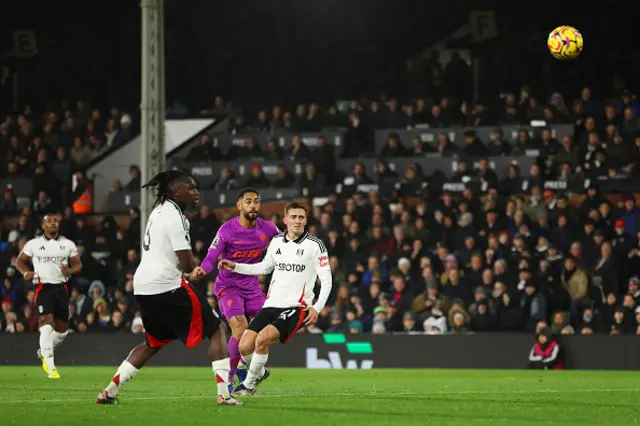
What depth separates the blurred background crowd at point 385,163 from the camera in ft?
71.6

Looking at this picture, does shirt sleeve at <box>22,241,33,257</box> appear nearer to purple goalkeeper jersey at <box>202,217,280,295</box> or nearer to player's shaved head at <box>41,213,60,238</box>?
player's shaved head at <box>41,213,60,238</box>

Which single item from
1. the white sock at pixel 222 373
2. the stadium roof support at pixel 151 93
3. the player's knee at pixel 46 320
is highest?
the stadium roof support at pixel 151 93

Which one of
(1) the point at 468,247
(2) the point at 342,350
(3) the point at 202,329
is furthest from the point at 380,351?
(3) the point at 202,329

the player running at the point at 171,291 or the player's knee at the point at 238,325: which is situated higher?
the player running at the point at 171,291

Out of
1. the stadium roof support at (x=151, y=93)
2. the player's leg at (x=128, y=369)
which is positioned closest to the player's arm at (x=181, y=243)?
the player's leg at (x=128, y=369)

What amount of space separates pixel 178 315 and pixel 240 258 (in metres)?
3.32

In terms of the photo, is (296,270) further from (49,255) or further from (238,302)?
Result: (49,255)

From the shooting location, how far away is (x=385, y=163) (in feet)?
86.6

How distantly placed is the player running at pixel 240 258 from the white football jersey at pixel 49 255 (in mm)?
4530

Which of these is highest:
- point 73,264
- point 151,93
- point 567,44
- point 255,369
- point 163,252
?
point 567,44

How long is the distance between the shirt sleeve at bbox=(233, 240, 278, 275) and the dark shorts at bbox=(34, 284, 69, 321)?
5813mm

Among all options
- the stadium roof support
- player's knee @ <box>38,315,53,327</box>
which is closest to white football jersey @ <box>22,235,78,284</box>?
player's knee @ <box>38,315,53,327</box>

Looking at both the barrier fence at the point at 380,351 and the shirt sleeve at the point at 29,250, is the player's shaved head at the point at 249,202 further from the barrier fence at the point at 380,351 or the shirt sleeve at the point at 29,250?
the barrier fence at the point at 380,351

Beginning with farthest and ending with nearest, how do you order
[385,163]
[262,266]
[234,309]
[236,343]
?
[385,163], [234,309], [236,343], [262,266]
